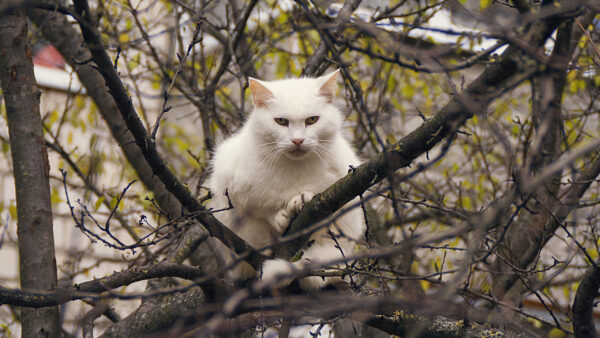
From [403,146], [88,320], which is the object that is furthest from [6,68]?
[403,146]

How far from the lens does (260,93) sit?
3506 mm

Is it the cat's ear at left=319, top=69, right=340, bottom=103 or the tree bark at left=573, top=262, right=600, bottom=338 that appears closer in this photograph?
the tree bark at left=573, top=262, right=600, bottom=338

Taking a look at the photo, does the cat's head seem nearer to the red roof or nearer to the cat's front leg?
the cat's front leg

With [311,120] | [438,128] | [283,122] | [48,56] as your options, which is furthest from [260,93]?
[48,56]

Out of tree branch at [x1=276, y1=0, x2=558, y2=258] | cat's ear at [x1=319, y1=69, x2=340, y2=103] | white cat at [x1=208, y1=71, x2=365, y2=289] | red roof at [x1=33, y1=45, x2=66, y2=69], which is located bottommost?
tree branch at [x1=276, y1=0, x2=558, y2=258]

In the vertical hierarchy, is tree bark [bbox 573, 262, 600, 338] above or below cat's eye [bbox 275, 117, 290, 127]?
below

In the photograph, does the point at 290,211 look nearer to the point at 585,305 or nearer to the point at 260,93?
the point at 260,93

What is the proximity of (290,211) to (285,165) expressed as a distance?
0.32 m

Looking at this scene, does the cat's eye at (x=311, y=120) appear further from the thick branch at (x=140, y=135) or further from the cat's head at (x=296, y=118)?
the thick branch at (x=140, y=135)

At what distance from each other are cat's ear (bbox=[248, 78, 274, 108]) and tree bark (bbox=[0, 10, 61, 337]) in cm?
123

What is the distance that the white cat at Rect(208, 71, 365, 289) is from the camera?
3.28 m

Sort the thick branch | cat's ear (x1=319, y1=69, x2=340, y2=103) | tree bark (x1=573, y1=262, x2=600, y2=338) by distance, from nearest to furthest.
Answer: the thick branch
tree bark (x1=573, y1=262, x2=600, y2=338)
cat's ear (x1=319, y1=69, x2=340, y2=103)

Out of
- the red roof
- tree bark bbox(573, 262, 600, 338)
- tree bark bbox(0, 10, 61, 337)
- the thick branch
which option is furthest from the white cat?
the red roof

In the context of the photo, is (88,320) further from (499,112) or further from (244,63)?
(499,112)
